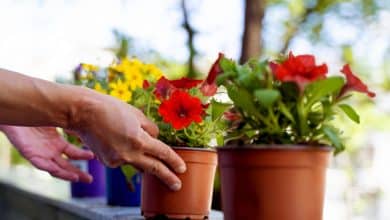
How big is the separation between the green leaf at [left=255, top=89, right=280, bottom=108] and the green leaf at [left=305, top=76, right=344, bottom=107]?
5 centimetres

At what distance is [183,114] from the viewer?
0.98m

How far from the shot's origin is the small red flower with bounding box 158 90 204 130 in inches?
38.2

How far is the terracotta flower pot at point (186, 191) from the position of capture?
3.32ft

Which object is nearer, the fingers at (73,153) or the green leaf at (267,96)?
the green leaf at (267,96)

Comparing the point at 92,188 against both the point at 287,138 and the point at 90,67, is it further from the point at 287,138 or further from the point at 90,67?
the point at 287,138

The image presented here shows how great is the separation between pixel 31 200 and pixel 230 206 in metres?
1.67

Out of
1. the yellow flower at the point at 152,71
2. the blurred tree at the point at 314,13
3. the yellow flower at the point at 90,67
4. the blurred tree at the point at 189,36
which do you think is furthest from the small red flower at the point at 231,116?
the blurred tree at the point at 314,13

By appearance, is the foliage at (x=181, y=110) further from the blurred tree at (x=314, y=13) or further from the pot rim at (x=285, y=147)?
the blurred tree at (x=314, y=13)

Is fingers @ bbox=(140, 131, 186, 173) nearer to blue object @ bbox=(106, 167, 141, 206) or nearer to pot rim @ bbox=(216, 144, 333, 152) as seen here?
pot rim @ bbox=(216, 144, 333, 152)

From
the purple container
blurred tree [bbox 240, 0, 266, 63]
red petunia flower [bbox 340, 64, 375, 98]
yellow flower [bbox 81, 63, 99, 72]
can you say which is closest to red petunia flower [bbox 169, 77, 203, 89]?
red petunia flower [bbox 340, 64, 375, 98]

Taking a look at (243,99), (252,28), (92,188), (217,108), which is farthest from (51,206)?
(252,28)

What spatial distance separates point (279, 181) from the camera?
0.77m

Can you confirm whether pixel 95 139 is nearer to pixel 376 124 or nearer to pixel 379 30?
pixel 379 30

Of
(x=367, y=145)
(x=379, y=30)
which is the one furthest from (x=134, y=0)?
(x=367, y=145)
